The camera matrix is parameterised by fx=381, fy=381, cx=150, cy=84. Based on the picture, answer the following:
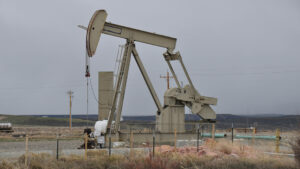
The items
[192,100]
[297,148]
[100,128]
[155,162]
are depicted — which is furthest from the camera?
[192,100]

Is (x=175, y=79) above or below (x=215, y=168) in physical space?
above

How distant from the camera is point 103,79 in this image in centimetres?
3119

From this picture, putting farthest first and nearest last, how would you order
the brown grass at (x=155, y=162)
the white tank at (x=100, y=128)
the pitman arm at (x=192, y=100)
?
the pitman arm at (x=192, y=100) → the white tank at (x=100, y=128) → the brown grass at (x=155, y=162)

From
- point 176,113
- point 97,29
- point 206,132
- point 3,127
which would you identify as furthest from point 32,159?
point 3,127

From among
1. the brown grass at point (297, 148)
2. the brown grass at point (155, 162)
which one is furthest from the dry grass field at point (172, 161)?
the brown grass at point (297, 148)

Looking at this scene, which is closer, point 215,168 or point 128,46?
point 215,168

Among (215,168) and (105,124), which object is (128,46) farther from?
(215,168)

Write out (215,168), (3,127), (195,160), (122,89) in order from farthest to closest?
(3,127), (122,89), (195,160), (215,168)

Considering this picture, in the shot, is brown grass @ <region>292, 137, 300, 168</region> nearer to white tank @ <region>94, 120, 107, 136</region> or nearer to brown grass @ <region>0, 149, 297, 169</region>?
brown grass @ <region>0, 149, 297, 169</region>

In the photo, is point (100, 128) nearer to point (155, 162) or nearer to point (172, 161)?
point (172, 161)

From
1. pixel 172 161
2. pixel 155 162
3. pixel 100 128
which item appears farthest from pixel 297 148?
pixel 100 128

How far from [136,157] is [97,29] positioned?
7754mm

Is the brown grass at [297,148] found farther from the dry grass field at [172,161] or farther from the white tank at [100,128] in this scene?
the white tank at [100,128]

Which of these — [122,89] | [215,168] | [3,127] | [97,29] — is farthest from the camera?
[3,127]
